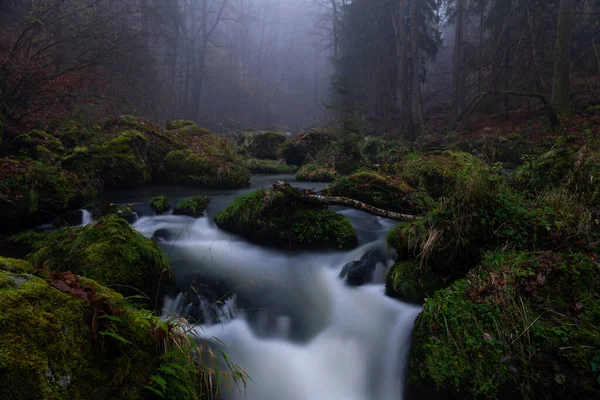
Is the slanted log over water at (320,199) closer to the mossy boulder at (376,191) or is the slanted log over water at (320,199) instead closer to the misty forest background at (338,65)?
the mossy boulder at (376,191)

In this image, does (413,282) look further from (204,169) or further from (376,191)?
(204,169)

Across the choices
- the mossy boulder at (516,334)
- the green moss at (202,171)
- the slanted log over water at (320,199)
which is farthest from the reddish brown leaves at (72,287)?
the green moss at (202,171)

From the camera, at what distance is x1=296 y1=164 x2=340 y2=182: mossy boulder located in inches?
475

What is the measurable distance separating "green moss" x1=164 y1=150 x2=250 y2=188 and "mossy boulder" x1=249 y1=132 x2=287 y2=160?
5.50 m

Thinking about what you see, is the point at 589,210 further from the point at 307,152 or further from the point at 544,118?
the point at 544,118

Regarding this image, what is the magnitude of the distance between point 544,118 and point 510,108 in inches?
197

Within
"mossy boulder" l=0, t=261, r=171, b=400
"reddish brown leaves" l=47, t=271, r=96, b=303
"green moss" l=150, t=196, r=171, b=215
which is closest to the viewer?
"mossy boulder" l=0, t=261, r=171, b=400

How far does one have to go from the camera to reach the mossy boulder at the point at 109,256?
3637mm

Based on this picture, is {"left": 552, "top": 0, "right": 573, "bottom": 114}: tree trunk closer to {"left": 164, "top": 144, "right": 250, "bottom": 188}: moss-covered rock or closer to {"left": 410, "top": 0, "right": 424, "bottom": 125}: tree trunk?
{"left": 410, "top": 0, "right": 424, "bottom": 125}: tree trunk

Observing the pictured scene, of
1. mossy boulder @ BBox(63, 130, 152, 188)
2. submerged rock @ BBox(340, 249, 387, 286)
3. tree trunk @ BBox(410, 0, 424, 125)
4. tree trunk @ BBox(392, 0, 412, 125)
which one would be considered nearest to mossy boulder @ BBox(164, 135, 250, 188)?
mossy boulder @ BBox(63, 130, 152, 188)

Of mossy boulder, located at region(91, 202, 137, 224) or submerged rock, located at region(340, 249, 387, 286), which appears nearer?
submerged rock, located at region(340, 249, 387, 286)

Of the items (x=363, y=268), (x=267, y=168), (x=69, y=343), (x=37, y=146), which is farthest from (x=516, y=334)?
(x=267, y=168)

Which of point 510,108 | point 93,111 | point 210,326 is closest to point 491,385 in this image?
point 210,326

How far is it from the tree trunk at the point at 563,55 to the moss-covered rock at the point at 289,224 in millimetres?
13337
